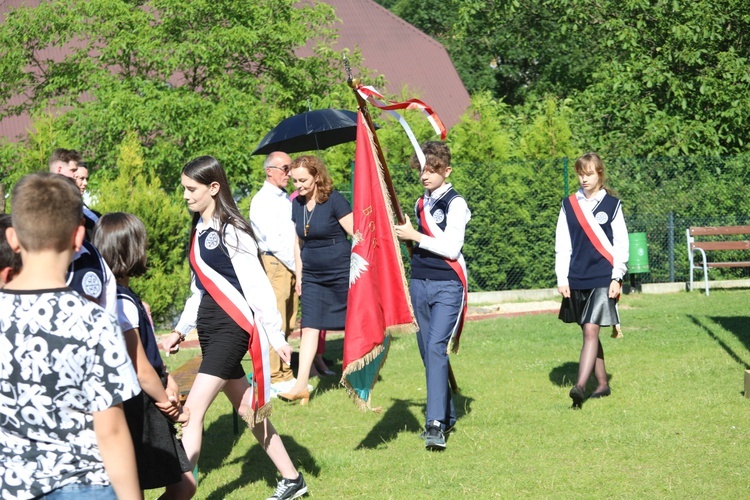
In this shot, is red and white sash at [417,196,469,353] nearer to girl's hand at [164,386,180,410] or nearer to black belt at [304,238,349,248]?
black belt at [304,238,349,248]

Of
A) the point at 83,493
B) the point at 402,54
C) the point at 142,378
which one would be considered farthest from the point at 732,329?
the point at 402,54

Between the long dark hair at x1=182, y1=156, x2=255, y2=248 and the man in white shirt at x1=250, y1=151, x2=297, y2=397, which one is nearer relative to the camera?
the long dark hair at x1=182, y1=156, x2=255, y2=248

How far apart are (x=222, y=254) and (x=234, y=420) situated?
2.49 meters

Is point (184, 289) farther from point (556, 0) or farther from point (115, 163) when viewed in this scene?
point (556, 0)

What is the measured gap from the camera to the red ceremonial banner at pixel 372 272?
19.7ft

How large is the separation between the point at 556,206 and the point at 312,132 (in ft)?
24.6

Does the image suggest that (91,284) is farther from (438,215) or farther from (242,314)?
(438,215)

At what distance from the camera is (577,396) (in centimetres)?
739

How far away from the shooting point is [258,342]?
522 cm

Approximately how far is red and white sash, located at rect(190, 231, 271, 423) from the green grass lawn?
2.77ft

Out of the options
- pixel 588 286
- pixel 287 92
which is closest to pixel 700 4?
pixel 287 92

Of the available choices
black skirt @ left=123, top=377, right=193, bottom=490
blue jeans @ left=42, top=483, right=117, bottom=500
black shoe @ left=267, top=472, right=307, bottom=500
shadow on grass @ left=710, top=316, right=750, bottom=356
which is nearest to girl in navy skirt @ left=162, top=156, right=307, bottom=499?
black shoe @ left=267, top=472, right=307, bottom=500

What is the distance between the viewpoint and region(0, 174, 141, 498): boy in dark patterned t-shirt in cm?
273

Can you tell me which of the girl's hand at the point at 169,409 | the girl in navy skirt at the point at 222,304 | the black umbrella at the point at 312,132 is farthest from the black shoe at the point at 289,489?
the black umbrella at the point at 312,132
